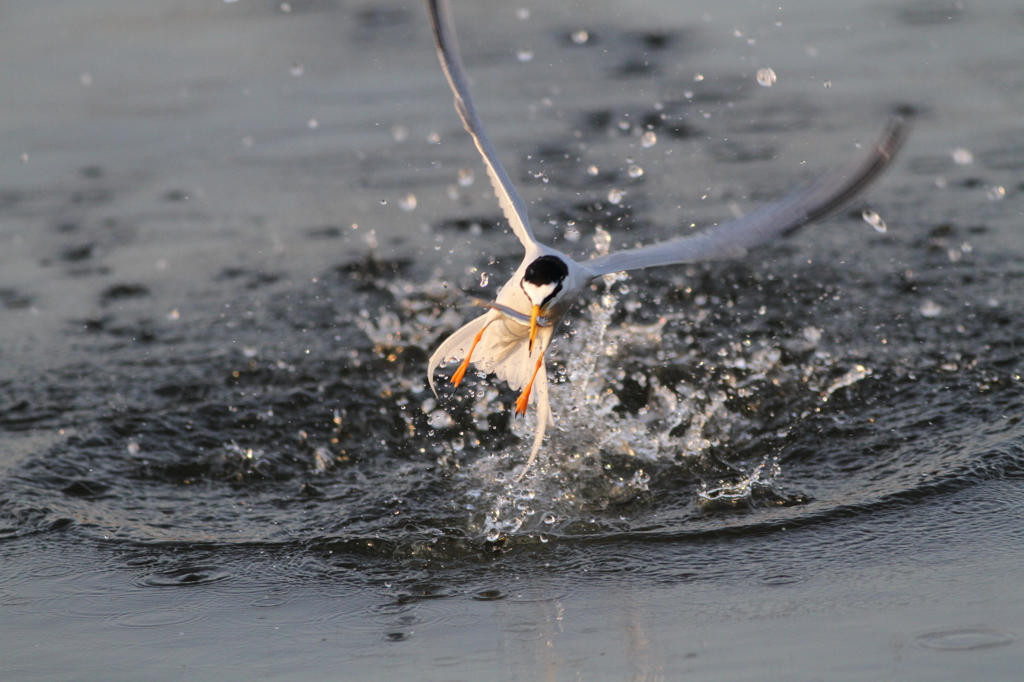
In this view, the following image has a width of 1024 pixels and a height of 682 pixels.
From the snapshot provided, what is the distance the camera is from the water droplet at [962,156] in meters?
8.30

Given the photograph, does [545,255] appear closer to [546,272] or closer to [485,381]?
[546,272]

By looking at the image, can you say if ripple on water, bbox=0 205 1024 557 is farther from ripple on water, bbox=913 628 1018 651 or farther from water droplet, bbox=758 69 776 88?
water droplet, bbox=758 69 776 88

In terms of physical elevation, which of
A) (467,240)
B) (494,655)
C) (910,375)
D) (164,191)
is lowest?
(494,655)

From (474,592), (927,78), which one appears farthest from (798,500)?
(927,78)

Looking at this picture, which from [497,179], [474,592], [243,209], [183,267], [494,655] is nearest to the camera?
[494,655]

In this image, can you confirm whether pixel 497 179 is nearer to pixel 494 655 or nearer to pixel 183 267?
pixel 494 655

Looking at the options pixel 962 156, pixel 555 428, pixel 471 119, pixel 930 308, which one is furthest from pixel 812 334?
pixel 962 156

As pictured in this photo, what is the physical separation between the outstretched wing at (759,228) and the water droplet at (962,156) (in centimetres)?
484

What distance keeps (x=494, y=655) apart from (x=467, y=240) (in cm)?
475

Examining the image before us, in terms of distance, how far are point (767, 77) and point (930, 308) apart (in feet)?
14.0

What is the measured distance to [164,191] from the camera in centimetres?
855

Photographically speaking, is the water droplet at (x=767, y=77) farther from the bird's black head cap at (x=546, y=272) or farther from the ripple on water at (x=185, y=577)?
the ripple on water at (x=185, y=577)

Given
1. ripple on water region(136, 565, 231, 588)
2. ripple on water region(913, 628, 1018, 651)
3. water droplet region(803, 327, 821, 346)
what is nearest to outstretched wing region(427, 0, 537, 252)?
ripple on water region(136, 565, 231, 588)

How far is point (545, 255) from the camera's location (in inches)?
152
